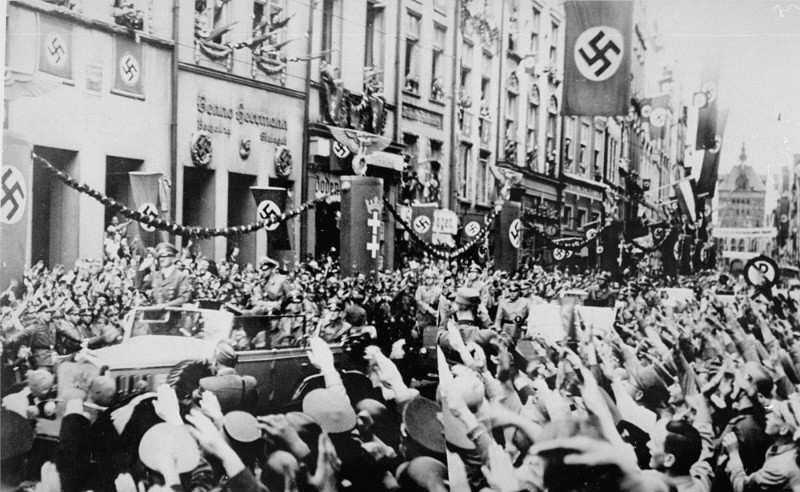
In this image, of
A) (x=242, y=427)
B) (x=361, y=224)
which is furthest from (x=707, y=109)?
(x=242, y=427)

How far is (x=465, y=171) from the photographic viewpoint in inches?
203

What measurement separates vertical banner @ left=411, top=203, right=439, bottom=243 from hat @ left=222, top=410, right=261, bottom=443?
1.48 m

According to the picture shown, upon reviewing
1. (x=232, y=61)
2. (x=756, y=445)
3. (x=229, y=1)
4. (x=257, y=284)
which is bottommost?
(x=756, y=445)

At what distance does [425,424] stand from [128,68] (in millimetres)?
2610

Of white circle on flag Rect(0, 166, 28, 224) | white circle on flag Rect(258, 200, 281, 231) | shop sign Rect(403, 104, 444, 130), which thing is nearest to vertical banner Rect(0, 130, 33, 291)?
white circle on flag Rect(0, 166, 28, 224)

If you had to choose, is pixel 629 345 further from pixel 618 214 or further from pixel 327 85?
pixel 327 85

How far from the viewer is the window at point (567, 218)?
5105 mm

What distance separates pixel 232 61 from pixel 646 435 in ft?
10.4

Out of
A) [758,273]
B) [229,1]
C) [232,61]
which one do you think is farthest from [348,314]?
[758,273]

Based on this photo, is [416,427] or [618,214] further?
[618,214]

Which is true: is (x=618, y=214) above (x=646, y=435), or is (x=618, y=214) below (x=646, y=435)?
above

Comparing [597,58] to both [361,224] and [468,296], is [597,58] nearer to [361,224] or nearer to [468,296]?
[468,296]

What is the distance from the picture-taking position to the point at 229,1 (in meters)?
4.72

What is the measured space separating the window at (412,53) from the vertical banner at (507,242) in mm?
953
